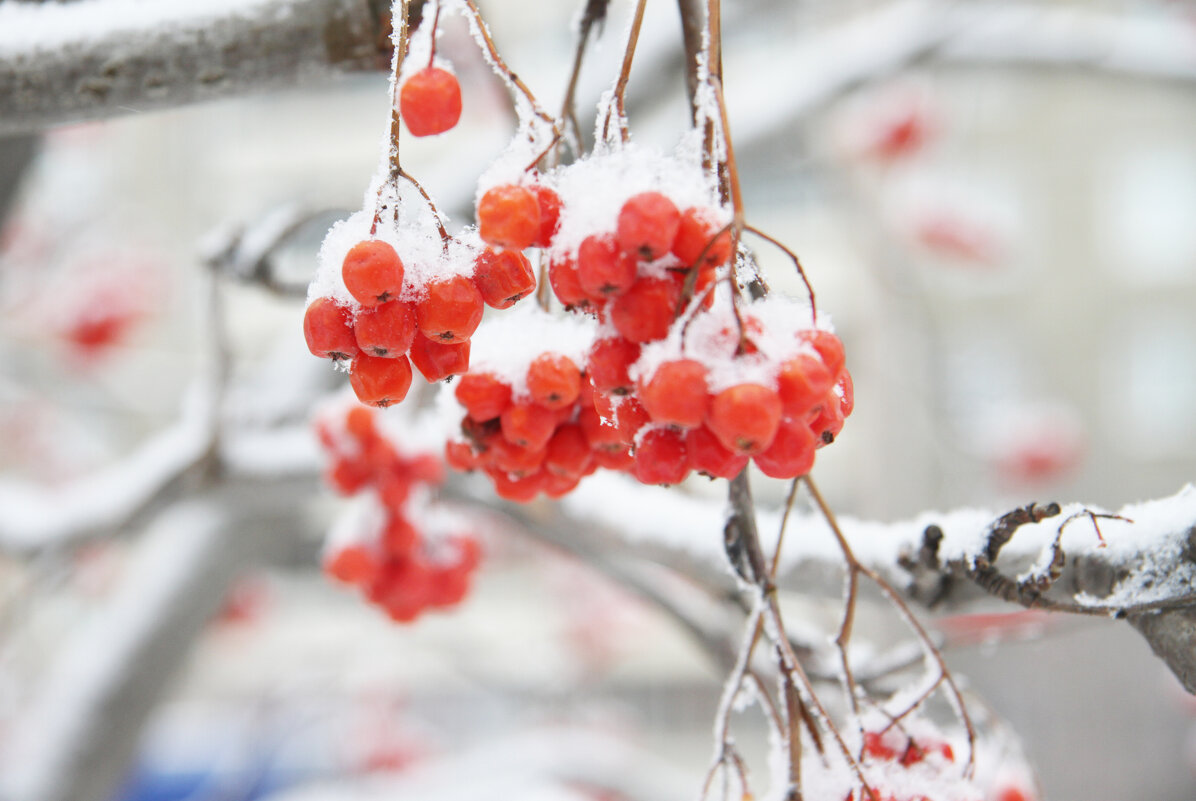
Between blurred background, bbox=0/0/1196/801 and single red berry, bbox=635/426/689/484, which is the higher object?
blurred background, bbox=0/0/1196/801

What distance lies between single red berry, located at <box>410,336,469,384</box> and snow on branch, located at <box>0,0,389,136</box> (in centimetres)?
37

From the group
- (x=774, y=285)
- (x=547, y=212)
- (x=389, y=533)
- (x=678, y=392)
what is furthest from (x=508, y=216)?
(x=774, y=285)

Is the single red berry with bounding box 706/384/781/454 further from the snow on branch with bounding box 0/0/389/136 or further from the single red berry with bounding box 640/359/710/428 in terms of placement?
the snow on branch with bounding box 0/0/389/136

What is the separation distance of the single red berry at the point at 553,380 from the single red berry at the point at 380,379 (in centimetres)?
10

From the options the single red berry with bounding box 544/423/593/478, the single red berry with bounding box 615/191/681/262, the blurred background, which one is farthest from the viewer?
the blurred background

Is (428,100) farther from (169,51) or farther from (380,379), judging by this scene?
(169,51)

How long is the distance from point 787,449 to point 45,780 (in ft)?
7.53

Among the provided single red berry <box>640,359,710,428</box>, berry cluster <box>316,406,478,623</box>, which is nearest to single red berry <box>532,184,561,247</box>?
single red berry <box>640,359,710,428</box>

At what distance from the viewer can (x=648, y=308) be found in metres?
0.51

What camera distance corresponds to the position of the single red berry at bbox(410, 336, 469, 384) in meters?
0.61

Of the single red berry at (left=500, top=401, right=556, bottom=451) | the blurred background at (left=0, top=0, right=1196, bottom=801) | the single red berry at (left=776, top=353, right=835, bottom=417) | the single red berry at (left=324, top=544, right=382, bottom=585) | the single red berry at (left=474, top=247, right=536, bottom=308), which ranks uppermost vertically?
the blurred background at (left=0, top=0, right=1196, bottom=801)

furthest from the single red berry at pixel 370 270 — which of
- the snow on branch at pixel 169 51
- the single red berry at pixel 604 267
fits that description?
the snow on branch at pixel 169 51

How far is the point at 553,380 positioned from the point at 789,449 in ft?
0.65

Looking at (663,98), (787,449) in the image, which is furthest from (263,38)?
(663,98)
